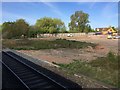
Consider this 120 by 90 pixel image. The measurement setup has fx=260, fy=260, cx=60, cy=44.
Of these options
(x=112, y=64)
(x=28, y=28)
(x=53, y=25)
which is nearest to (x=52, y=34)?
(x=53, y=25)

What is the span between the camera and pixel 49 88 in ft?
37.7

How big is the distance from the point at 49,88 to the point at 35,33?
105 m

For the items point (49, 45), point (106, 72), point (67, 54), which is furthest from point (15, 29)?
point (106, 72)

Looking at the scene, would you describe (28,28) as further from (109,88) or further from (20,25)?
(109,88)

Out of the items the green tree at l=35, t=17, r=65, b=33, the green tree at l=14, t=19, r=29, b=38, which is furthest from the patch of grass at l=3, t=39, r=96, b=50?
the green tree at l=35, t=17, r=65, b=33

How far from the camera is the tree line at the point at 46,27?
10098cm

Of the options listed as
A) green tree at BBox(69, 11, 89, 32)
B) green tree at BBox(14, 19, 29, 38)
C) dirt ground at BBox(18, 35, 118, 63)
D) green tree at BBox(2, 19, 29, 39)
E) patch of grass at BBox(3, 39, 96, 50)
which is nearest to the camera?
dirt ground at BBox(18, 35, 118, 63)

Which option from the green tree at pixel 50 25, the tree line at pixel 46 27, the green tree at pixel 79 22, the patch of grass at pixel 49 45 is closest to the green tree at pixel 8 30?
the tree line at pixel 46 27

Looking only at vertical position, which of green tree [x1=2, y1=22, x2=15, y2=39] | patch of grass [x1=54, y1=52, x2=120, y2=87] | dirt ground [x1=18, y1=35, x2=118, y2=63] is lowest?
dirt ground [x1=18, y1=35, x2=118, y2=63]

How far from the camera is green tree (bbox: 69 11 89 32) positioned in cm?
15212

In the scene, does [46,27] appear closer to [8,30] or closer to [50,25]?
[50,25]

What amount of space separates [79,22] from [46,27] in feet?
73.3

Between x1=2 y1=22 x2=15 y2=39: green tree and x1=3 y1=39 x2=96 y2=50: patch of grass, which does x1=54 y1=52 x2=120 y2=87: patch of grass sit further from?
x1=2 y1=22 x2=15 y2=39: green tree

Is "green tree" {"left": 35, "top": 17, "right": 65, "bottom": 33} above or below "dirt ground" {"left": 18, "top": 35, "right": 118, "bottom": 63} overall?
above
